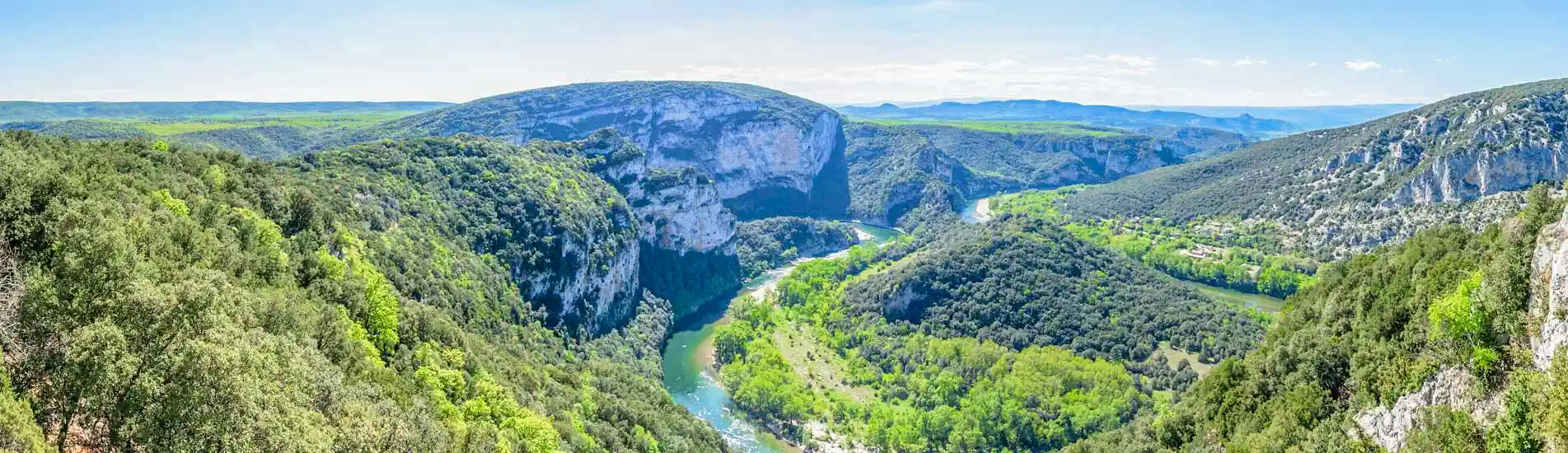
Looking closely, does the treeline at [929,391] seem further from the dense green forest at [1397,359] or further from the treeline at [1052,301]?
the dense green forest at [1397,359]

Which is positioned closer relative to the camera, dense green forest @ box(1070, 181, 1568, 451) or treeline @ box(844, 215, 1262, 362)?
dense green forest @ box(1070, 181, 1568, 451)

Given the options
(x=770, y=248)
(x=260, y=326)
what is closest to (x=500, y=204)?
(x=260, y=326)

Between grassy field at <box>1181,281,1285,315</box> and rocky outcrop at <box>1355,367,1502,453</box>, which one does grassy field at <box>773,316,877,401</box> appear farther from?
grassy field at <box>1181,281,1285,315</box>

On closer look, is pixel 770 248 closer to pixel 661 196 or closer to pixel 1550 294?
pixel 661 196

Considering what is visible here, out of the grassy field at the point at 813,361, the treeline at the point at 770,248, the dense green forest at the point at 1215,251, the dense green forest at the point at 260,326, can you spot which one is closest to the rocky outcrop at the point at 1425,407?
the dense green forest at the point at 260,326

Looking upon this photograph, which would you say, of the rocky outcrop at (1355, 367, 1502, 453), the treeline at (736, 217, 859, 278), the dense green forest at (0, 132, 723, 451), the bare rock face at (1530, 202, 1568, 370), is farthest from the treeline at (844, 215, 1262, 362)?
the bare rock face at (1530, 202, 1568, 370)
